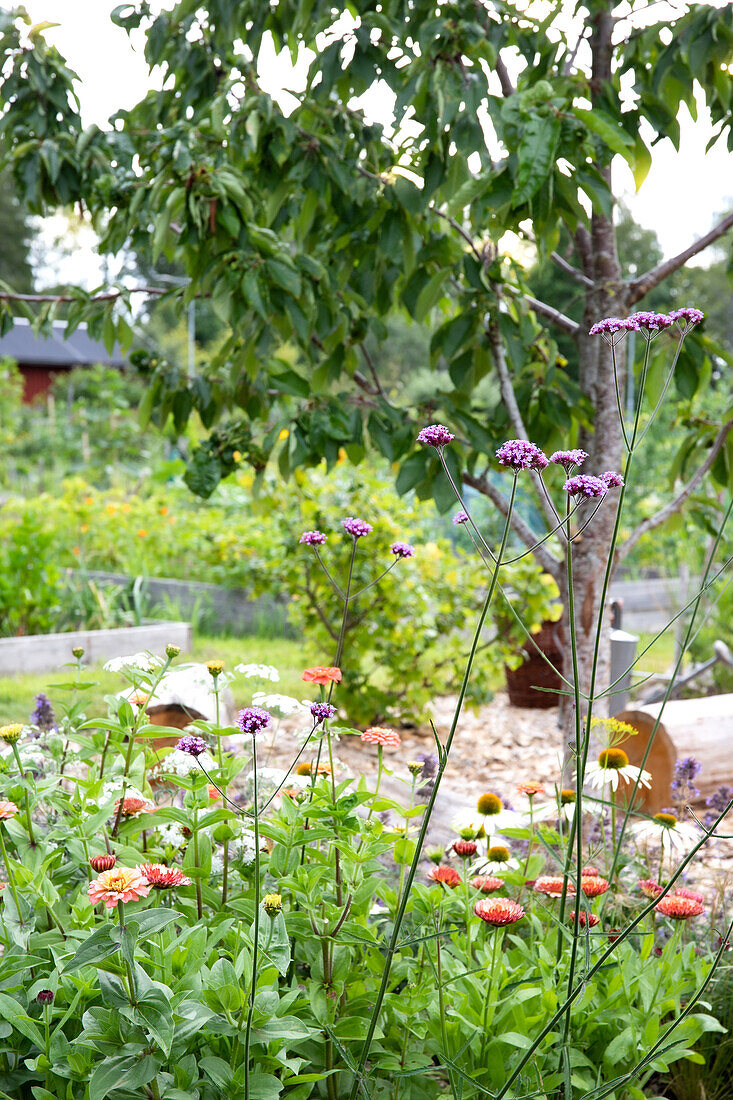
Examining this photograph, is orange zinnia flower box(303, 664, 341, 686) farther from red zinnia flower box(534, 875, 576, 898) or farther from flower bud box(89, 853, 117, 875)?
red zinnia flower box(534, 875, 576, 898)

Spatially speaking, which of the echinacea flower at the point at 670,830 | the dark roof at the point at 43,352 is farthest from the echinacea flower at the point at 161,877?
the dark roof at the point at 43,352

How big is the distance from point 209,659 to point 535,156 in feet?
11.6

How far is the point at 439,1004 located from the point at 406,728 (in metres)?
3.22

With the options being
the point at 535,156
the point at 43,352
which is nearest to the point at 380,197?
the point at 535,156

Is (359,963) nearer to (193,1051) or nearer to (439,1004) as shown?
(439,1004)

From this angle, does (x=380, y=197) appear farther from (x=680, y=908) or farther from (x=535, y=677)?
(x=535, y=677)

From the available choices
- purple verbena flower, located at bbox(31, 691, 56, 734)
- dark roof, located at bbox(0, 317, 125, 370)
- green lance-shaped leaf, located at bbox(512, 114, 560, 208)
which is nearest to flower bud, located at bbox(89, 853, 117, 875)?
purple verbena flower, located at bbox(31, 691, 56, 734)

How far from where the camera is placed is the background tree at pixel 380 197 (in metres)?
1.83

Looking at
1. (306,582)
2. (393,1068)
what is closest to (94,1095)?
(393,1068)

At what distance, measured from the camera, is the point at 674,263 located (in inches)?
92.1

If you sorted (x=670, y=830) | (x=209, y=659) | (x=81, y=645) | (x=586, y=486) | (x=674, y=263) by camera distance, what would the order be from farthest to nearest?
(x=209, y=659) < (x=81, y=645) < (x=674, y=263) < (x=670, y=830) < (x=586, y=486)

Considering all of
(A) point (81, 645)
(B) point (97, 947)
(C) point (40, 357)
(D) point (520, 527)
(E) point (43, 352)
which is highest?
(E) point (43, 352)

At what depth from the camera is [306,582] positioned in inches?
167

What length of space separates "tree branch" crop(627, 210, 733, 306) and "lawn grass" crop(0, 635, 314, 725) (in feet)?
5.75
